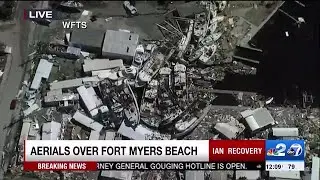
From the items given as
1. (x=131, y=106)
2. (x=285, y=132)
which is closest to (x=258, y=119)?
(x=285, y=132)

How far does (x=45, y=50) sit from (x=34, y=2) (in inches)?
118

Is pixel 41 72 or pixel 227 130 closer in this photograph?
pixel 227 130

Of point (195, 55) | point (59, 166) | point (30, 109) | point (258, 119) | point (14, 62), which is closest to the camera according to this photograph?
point (59, 166)

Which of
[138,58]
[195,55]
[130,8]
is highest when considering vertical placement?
[130,8]

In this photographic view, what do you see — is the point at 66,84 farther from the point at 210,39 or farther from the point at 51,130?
the point at 210,39

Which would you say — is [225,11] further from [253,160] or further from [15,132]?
[15,132]

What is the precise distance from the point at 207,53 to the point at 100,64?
4965 millimetres

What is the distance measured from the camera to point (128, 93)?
2203cm

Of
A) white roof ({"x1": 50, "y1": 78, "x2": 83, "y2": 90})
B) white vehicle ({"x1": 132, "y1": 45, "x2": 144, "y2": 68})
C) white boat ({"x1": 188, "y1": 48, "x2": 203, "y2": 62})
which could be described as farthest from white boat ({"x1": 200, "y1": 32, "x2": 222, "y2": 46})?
white roof ({"x1": 50, "y1": 78, "x2": 83, "y2": 90})

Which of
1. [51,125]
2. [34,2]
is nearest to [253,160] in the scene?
[51,125]

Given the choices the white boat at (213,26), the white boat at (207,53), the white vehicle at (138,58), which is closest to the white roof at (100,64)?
the white vehicle at (138,58)

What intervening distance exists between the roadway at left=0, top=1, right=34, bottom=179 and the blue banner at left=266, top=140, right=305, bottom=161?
10692 millimetres

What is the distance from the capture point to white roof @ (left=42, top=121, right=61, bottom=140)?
832 inches

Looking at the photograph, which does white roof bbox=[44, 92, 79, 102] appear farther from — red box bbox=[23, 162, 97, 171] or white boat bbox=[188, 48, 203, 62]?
white boat bbox=[188, 48, 203, 62]
